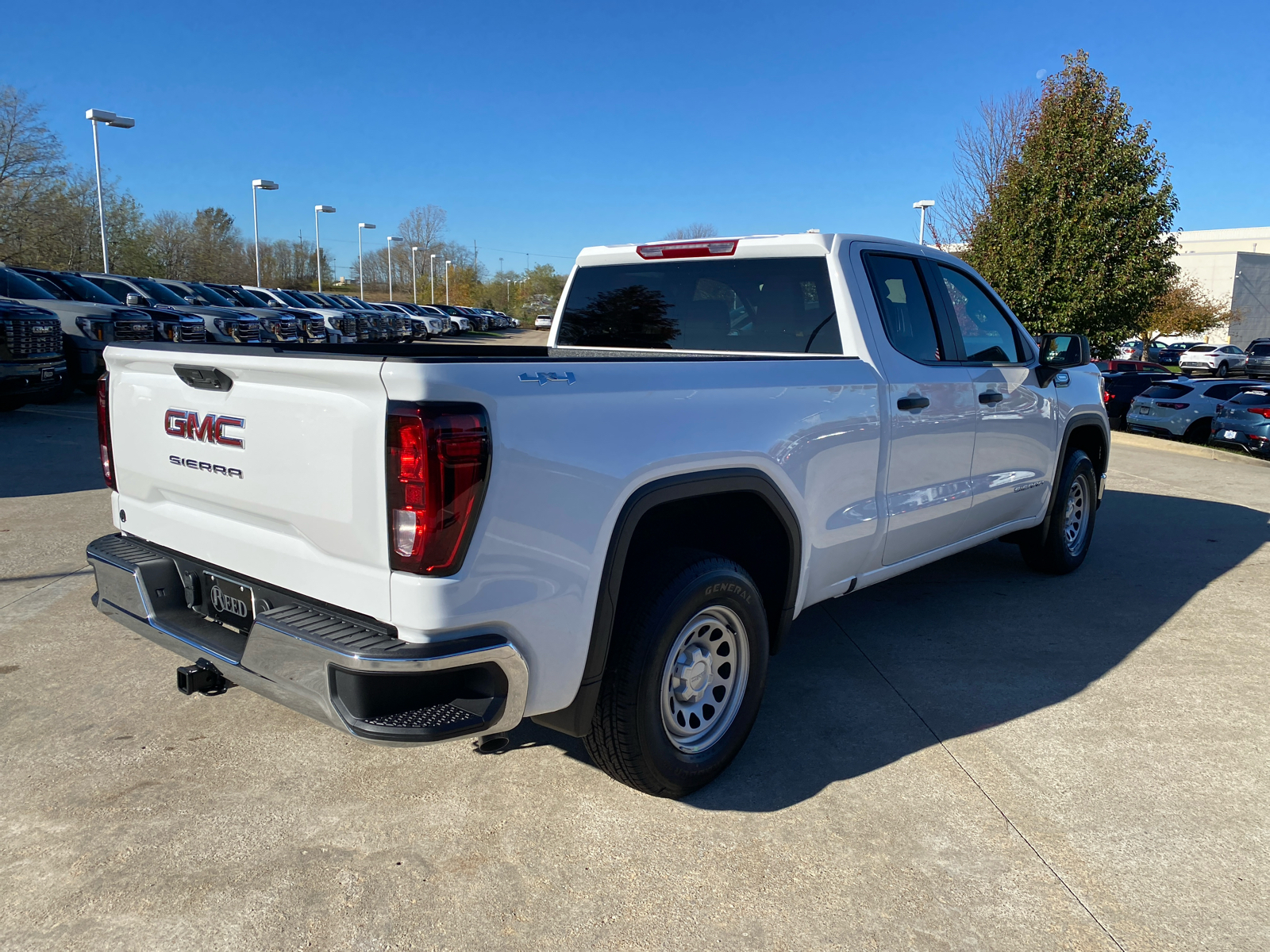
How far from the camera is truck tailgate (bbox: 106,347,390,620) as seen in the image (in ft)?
7.80

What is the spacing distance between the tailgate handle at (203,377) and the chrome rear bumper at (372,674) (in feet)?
1.99

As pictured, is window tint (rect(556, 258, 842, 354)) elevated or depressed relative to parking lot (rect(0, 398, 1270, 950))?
elevated

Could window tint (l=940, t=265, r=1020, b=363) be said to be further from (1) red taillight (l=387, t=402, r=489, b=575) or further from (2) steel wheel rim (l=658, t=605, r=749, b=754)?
(1) red taillight (l=387, t=402, r=489, b=575)

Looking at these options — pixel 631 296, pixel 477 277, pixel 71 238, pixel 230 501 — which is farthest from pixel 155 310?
pixel 477 277

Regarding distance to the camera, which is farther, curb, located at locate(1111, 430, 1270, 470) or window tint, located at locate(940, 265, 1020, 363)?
curb, located at locate(1111, 430, 1270, 470)

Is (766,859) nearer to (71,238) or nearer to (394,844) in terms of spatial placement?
(394,844)

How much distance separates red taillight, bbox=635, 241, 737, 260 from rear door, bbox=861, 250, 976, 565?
2.11 feet

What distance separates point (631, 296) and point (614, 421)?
7.00ft

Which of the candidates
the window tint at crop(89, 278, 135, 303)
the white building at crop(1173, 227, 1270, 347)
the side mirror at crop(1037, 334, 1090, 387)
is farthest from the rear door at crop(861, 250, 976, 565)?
the white building at crop(1173, 227, 1270, 347)

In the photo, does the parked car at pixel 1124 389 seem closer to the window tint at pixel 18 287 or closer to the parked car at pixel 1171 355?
the window tint at pixel 18 287

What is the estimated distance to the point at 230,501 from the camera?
2.80 m

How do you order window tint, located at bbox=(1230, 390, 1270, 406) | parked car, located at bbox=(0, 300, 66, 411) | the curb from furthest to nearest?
window tint, located at bbox=(1230, 390, 1270, 406)
the curb
parked car, located at bbox=(0, 300, 66, 411)

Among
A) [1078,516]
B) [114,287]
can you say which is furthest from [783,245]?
[114,287]

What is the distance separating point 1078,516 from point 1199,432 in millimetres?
12159
